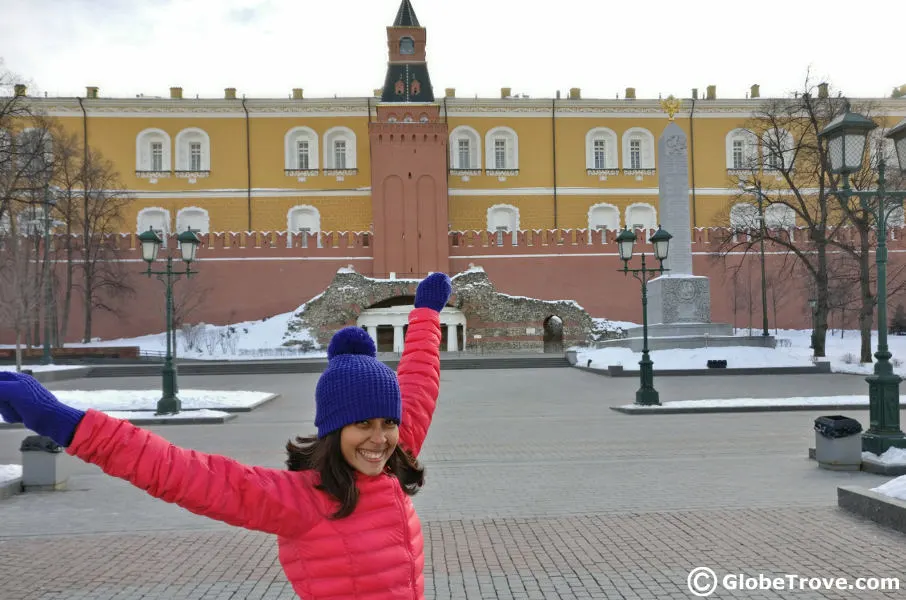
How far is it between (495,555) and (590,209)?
4141cm

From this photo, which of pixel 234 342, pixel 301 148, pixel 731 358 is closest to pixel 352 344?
pixel 731 358

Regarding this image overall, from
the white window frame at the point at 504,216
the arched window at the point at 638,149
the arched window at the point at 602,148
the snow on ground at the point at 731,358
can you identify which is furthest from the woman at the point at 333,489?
the arched window at the point at 638,149

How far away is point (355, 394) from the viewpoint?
7.11ft

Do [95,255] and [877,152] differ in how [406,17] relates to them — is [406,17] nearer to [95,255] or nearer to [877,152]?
[95,255]

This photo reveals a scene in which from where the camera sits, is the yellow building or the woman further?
the yellow building

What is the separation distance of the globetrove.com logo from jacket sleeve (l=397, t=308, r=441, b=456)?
2.45 m

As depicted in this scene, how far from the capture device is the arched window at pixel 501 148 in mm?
45812

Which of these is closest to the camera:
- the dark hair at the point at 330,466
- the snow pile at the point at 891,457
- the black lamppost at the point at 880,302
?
the dark hair at the point at 330,466

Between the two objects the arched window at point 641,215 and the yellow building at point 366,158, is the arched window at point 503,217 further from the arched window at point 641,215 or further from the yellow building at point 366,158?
the arched window at point 641,215

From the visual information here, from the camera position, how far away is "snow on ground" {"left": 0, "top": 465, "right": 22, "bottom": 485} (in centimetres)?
786

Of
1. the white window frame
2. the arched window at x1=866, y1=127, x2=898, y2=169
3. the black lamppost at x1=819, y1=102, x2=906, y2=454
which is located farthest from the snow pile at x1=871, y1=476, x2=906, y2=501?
the white window frame

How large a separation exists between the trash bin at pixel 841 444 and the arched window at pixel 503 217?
36.9 metres

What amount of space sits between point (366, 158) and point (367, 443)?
1730 inches

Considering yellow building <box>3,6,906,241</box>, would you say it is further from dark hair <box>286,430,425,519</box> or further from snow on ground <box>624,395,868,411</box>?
dark hair <box>286,430,425,519</box>
